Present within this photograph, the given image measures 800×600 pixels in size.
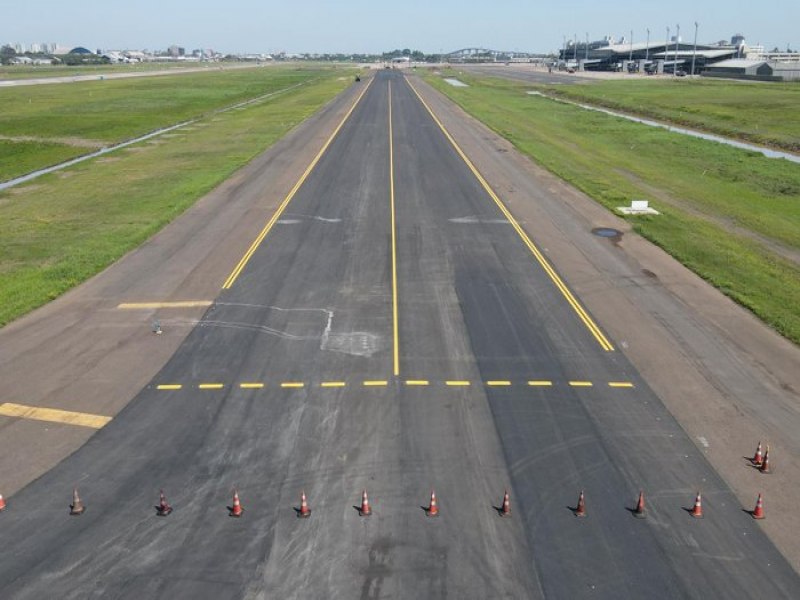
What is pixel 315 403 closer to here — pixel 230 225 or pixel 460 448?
pixel 460 448

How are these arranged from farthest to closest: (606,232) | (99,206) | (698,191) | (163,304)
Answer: (698,191) < (99,206) < (606,232) < (163,304)

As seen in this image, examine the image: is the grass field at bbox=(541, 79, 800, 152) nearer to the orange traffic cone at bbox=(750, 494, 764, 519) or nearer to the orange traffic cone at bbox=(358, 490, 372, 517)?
the orange traffic cone at bbox=(750, 494, 764, 519)

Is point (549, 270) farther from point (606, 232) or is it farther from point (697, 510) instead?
point (697, 510)

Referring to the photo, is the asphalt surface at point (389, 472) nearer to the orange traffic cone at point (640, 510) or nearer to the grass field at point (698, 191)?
the orange traffic cone at point (640, 510)

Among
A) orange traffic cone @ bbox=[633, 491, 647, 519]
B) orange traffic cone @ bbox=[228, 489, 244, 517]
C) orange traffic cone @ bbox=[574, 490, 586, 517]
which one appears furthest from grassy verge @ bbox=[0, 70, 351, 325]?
orange traffic cone @ bbox=[633, 491, 647, 519]

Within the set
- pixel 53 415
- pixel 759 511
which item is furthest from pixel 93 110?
pixel 759 511

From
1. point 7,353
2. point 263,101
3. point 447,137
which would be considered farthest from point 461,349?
point 263,101
